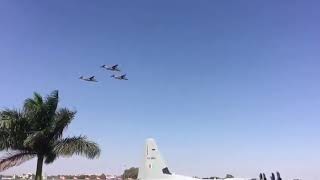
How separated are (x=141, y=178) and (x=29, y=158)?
1525 centimetres

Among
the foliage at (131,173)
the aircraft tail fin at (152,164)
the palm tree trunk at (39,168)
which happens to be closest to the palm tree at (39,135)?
the palm tree trunk at (39,168)

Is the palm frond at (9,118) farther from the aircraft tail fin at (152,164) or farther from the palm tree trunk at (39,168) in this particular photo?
the aircraft tail fin at (152,164)

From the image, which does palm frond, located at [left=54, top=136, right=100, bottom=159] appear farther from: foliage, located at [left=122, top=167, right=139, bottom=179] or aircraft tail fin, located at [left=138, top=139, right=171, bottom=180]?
foliage, located at [left=122, top=167, right=139, bottom=179]

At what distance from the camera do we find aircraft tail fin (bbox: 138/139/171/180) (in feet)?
116

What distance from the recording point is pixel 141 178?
35.6 m

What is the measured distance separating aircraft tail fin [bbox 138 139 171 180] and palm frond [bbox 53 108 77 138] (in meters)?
13.9

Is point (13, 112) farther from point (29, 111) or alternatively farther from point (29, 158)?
point (29, 158)

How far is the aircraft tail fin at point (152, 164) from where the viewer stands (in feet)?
116

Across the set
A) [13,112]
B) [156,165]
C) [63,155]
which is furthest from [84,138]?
[156,165]

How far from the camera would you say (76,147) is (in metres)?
21.9

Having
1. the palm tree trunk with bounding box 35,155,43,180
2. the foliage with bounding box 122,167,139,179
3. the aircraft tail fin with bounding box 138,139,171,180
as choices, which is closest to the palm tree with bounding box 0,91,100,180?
the palm tree trunk with bounding box 35,155,43,180

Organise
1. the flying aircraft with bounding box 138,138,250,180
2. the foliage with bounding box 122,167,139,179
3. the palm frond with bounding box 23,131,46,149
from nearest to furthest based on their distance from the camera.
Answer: the palm frond with bounding box 23,131,46,149 → the flying aircraft with bounding box 138,138,250,180 → the foliage with bounding box 122,167,139,179

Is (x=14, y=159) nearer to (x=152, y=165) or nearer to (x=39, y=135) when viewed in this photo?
(x=39, y=135)

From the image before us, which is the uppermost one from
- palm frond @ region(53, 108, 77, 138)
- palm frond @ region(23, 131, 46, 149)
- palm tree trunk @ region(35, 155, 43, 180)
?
palm frond @ region(53, 108, 77, 138)
